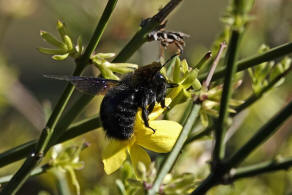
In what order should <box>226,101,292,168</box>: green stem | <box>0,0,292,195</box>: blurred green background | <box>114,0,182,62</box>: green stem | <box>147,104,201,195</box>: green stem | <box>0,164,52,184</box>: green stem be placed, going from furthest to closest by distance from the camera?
1. <box>0,0,292,195</box>: blurred green background
2. <box>0,164,52,184</box>: green stem
3. <box>114,0,182,62</box>: green stem
4. <box>147,104,201,195</box>: green stem
5. <box>226,101,292,168</box>: green stem

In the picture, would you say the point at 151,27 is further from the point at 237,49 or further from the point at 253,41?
the point at 253,41

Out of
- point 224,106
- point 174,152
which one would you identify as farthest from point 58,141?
point 224,106

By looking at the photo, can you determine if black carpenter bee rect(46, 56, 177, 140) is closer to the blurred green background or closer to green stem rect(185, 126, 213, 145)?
green stem rect(185, 126, 213, 145)

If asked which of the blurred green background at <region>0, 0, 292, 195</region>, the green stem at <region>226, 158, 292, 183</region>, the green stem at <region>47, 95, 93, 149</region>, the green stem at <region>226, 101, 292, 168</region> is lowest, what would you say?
the blurred green background at <region>0, 0, 292, 195</region>

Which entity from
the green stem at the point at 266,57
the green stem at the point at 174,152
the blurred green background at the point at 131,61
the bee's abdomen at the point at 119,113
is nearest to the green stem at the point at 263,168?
the green stem at the point at 174,152

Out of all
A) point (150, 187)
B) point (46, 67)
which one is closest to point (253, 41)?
point (150, 187)

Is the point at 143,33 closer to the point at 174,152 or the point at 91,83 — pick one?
the point at 91,83

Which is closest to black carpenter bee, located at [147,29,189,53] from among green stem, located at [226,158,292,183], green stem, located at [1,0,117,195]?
green stem, located at [1,0,117,195]

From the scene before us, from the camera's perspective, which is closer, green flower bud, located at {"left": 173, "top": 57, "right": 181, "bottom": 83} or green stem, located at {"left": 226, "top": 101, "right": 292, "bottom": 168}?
green stem, located at {"left": 226, "top": 101, "right": 292, "bottom": 168}
